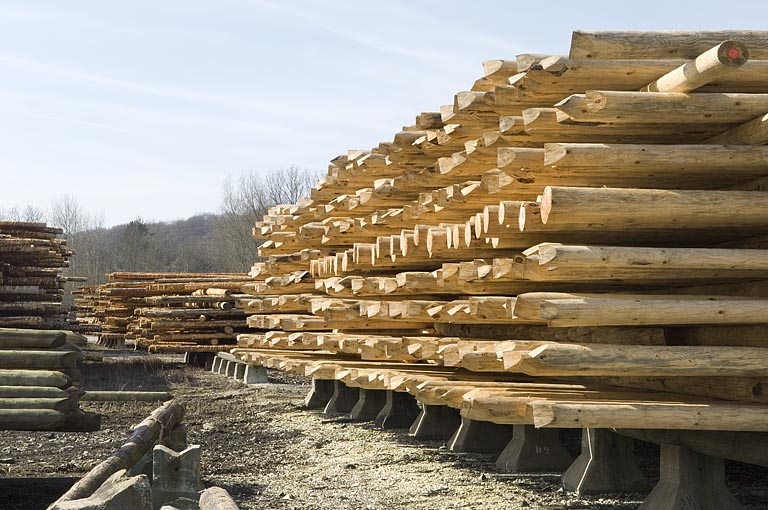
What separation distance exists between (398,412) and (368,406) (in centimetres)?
95

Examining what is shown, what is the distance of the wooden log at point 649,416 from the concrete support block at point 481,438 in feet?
12.9

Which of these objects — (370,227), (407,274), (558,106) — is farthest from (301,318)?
(558,106)

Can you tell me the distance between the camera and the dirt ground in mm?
8062

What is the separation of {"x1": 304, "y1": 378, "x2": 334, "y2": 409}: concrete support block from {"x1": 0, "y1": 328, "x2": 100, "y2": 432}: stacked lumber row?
243 inches

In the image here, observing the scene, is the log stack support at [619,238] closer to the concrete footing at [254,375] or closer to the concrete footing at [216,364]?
the concrete footing at [254,375]

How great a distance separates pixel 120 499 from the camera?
403 cm

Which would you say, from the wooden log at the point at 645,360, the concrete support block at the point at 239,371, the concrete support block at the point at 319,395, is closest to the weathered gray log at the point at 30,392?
the wooden log at the point at 645,360

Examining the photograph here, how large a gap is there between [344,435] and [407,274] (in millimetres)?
2952

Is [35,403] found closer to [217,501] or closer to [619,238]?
[217,501]

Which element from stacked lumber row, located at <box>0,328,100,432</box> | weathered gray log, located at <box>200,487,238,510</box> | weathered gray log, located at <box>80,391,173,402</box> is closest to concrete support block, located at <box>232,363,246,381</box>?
weathered gray log, located at <box>80,391,173,402</box>

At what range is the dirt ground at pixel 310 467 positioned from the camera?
8.06 m

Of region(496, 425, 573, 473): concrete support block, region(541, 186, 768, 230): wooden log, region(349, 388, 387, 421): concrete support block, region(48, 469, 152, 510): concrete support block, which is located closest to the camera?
region(48, 469, 152, 510): concrete support block

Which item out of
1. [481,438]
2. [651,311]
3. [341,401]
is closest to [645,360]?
[651,311]

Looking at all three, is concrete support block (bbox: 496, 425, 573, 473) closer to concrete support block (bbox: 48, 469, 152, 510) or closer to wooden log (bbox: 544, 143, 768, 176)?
wooden log (bbox: 544, 143, 768, 176)
